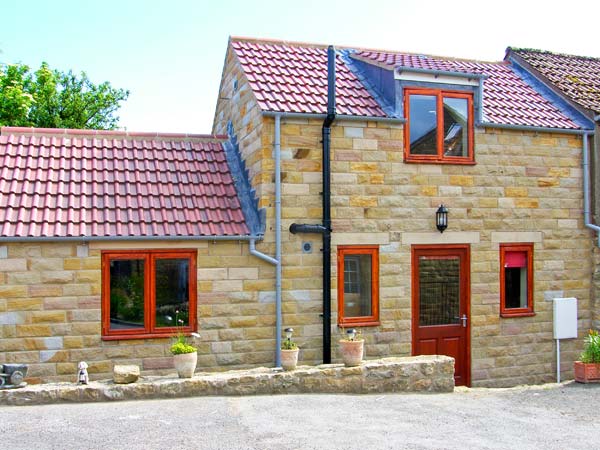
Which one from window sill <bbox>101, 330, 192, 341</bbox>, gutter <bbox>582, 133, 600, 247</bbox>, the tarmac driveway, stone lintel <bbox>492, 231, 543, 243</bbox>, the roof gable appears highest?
the roof gable

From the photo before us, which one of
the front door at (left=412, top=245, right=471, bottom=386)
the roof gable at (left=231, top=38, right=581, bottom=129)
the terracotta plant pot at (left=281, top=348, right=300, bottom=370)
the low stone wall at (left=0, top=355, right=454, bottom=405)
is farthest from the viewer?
the front door at (left=412, top=245, right=471, bottom=386)

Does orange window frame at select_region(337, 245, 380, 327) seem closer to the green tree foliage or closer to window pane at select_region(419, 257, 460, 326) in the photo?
window pane at select_region(419, 257, 460, 326)

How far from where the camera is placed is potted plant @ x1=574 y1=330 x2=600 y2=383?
10930mm

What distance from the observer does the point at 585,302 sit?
13.3m

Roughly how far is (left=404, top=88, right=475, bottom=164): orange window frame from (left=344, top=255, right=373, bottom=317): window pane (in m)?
2.04

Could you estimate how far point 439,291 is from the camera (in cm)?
1226

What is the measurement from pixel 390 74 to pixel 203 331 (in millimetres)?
5669

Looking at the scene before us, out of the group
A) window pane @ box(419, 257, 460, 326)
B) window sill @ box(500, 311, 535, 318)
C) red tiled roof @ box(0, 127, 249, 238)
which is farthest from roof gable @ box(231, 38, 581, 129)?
window sill @ box(500, 311, 535, 318)

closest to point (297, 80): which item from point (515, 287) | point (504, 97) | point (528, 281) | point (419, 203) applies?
point (419, 203)

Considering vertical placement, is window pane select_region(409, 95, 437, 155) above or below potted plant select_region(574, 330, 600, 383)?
above

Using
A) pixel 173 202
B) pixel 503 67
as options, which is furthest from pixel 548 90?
pixel 173 202

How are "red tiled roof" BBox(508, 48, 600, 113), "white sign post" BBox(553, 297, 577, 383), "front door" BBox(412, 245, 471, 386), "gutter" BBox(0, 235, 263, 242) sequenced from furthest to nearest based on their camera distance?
"red tiled roof" BBox(508, 48, 600, 113), "white sign post" BBox(553, 297, 577, 383), "front door" BBox(412, 245, 471, 386), "gutter" BBox(0, 235, 263, 242)

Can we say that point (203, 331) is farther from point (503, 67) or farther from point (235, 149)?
point (503, 67)

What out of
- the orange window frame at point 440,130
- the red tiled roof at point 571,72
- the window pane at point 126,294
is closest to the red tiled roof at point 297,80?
the orange window frame at point 440,130
